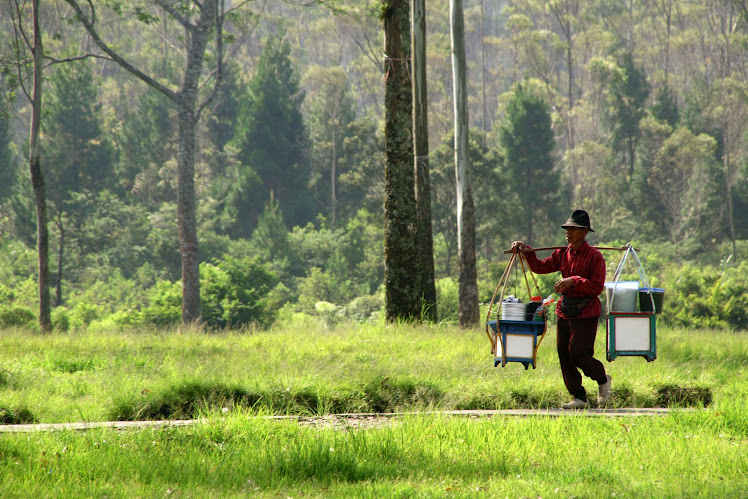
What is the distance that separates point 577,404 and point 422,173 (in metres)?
8.01

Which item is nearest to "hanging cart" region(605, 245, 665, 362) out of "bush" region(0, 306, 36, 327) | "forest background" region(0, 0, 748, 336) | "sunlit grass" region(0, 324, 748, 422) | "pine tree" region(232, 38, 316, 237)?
"sunlit grass" region(0, 324, 748, 422)

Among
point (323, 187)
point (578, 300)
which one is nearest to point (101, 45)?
point (578, 300)

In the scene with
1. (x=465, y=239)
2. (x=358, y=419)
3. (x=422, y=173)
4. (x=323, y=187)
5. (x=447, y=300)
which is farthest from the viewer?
(x=323, y=187)

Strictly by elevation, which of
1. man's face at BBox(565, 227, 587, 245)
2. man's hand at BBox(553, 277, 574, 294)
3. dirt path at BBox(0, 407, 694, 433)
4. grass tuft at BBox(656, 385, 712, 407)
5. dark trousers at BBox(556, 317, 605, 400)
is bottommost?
grass tuft at BBox(656, 385, 712, 407)

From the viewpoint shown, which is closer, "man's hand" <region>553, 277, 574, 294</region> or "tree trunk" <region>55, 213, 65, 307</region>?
"man's hand" <region>553, 277, 574, 294</region>

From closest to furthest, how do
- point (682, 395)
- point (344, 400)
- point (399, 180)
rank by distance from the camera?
1. point (344, 400)
2. point (682, 395)
3. point (399, 180)

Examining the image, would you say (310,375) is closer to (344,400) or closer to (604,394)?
(344,400)

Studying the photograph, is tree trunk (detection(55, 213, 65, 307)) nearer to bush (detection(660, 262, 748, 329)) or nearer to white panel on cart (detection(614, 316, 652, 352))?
bush (detection(660, 262, 748, 329))

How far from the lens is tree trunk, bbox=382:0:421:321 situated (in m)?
12.1

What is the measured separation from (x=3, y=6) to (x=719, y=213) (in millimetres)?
44116

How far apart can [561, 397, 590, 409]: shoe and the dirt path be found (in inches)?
2.6

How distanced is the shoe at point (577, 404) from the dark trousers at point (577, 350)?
0.19 ft

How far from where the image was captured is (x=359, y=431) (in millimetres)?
5500

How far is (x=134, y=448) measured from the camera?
512 cm
